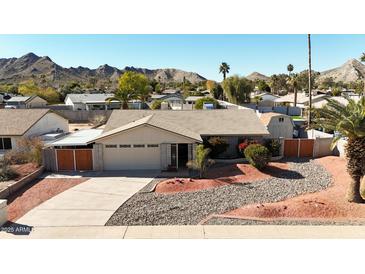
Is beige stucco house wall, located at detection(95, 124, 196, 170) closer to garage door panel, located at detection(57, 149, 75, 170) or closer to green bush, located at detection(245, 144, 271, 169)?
garage door panel, located at detection(57, 149, 75, 170)

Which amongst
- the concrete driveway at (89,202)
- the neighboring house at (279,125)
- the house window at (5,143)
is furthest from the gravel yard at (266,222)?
the house window at (5,143)

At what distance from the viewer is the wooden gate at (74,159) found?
20.2 m

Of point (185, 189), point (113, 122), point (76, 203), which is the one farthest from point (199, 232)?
point (113, 122)

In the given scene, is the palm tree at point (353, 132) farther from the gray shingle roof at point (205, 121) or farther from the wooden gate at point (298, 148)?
the wooden gate at point (298, 148)

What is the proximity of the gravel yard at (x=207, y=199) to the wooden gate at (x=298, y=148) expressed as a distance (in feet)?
14.8

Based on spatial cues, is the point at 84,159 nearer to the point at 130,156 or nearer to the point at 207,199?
the point at 130,156

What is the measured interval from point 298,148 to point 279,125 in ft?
16.7

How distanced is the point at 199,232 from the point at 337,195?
8.46m

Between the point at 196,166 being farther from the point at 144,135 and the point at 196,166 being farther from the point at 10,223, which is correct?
the point at 10,223

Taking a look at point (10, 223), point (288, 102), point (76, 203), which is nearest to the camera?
point (10, 223)

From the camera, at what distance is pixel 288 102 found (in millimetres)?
62219

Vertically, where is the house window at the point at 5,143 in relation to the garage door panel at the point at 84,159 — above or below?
above

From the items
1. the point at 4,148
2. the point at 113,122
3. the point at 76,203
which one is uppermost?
the point at 113,122

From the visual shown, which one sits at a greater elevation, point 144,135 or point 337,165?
point 144,135
